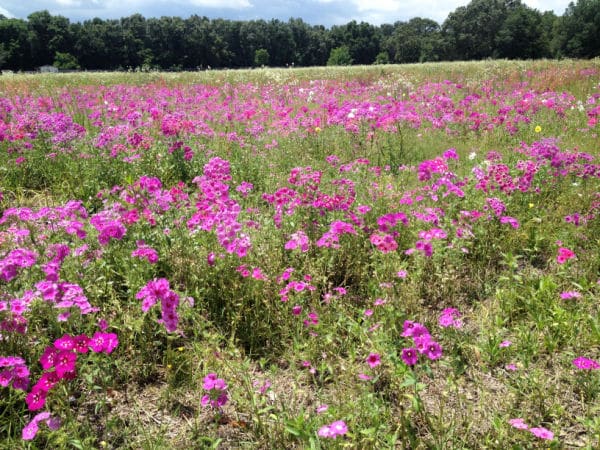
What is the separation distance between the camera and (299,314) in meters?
2.87

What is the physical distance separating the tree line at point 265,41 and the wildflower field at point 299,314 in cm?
5739

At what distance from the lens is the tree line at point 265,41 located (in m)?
68.9

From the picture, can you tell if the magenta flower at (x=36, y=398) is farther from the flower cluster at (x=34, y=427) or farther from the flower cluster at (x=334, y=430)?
the flower cluster at (x=334, y=430)

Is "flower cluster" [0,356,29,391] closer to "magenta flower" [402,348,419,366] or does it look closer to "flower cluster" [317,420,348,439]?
"flower cluster" [317,420,348,439]

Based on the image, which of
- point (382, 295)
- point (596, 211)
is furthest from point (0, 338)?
point (596, 211)

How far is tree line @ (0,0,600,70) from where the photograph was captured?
68.9 m

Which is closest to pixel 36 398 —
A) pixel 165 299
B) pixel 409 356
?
pixel 165 299

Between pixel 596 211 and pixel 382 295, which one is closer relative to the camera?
pixel 382 295

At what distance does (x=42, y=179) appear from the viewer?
18.8ft

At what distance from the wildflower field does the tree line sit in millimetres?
57394

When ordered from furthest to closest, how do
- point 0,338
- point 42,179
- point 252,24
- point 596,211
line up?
point 252,24 → point 42,179 → point 596,211 → point 0,338

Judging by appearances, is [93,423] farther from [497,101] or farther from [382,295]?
[497,101]

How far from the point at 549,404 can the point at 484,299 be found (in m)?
1.14

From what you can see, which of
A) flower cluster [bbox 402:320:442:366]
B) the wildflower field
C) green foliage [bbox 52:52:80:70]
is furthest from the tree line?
flower cluster [bbox 402:320:442:366]
